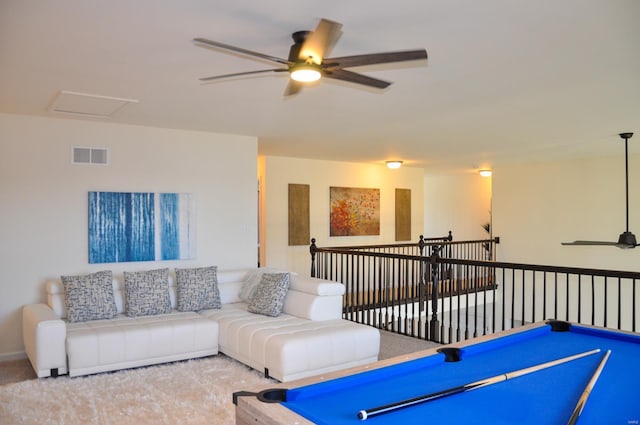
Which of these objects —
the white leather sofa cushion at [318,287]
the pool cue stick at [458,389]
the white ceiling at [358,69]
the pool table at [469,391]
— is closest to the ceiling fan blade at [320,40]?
the white ceiling at [358,69]

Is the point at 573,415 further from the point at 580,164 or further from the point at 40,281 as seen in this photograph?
the point at 580,164

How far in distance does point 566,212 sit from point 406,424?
8.57 m

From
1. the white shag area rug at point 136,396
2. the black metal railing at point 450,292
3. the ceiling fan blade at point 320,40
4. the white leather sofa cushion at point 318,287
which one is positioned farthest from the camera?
the black metal railing at point 450,292

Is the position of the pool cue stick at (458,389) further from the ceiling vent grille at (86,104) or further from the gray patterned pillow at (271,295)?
the ceiling vent grille at (86,104)

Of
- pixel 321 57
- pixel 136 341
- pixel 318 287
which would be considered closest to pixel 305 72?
pixel 321 57

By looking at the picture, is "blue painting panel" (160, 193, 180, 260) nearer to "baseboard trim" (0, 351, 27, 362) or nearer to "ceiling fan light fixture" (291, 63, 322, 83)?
"baseboard trim" (0, 351, 27, 362)

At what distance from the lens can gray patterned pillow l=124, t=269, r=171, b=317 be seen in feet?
16.7

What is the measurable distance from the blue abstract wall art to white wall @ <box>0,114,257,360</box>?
0.08 meters

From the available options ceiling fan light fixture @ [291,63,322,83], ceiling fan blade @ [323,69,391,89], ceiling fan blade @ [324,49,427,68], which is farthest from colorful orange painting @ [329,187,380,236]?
ceiling fan blade @ [324,49,427,68]

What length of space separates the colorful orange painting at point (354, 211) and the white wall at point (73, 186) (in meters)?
3.11

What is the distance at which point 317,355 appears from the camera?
4254mm

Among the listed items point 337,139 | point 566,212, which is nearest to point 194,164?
point 337,139

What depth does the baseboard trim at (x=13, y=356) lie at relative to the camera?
4.99 meters

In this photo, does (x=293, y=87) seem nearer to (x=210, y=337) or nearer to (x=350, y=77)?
(x=350, y=77)
